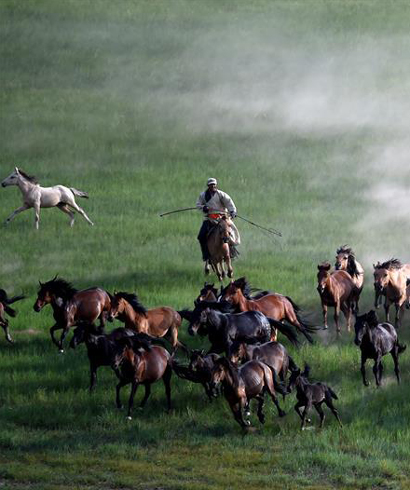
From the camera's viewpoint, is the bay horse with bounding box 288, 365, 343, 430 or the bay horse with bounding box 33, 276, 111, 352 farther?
the bay horse with bounding box 33, 276, 111, 352

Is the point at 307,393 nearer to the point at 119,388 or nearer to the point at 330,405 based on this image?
the point at 330,405

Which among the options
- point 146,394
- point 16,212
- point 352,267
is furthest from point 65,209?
point 146,394

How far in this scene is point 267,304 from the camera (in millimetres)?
24344

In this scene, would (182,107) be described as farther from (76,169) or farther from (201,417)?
(201,417)

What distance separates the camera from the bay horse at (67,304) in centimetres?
2431

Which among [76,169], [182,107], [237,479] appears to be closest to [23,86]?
[182,107]

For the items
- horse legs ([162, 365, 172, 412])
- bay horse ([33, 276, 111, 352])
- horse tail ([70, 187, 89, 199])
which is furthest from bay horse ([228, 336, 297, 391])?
horse tail ([70, 187, 89, 199])

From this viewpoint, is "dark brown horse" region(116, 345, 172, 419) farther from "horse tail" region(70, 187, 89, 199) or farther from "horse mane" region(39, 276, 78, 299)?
"horse tail" region(70, 187, 89, 199)

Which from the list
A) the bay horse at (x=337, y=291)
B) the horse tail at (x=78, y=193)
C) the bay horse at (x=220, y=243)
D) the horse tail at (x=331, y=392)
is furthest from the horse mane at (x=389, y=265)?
the horse tail at (x=78, y=193)

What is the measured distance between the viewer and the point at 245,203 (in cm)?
3912

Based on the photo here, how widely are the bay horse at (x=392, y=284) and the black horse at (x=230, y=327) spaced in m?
3.66

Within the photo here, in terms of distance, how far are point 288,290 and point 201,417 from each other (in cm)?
808

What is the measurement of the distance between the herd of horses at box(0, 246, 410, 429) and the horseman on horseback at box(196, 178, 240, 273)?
4.18 metres

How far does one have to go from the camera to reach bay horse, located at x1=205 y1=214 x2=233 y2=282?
2978 centimetres
